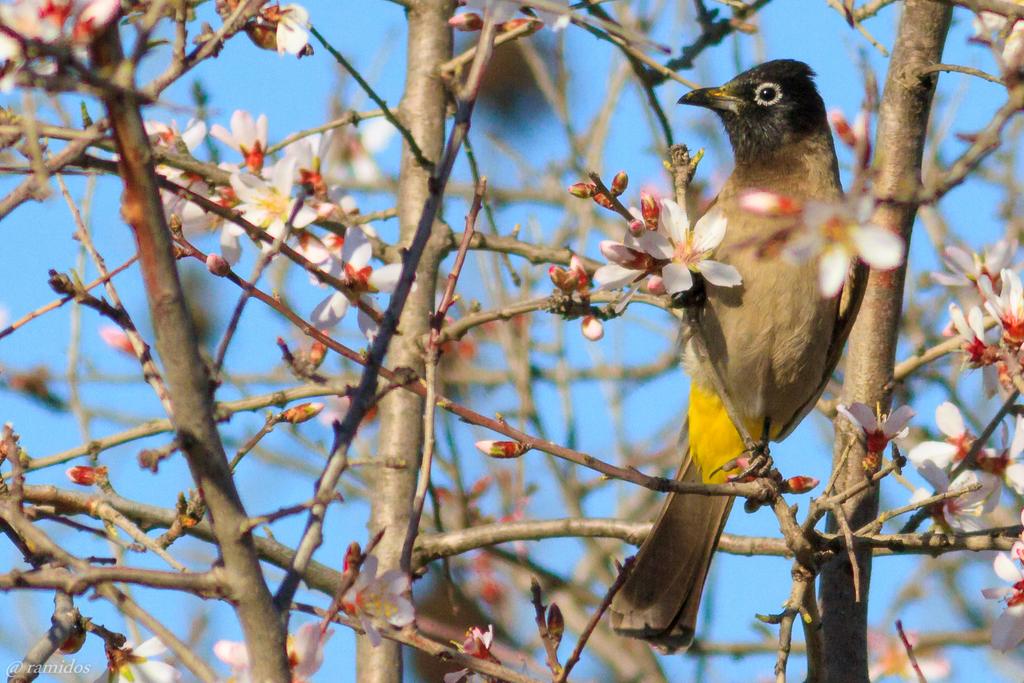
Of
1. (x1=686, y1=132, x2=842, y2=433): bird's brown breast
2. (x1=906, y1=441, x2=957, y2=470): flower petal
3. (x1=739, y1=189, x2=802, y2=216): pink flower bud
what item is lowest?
(x1=739, y1=189, x2=802, y2=216): pink flower bud

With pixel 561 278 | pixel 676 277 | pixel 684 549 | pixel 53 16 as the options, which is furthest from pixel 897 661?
pixel 53 16

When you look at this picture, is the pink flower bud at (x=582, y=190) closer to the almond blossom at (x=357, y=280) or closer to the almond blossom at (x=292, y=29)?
the almond blossom at (x=357, y=280)

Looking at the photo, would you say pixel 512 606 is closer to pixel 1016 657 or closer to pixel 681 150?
pixel 1016 657

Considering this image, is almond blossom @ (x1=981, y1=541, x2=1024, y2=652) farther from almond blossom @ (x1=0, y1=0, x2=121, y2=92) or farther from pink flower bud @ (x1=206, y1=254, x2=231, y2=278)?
almond blossom @ (x1=0, y1=0, x2=121, y2=92)

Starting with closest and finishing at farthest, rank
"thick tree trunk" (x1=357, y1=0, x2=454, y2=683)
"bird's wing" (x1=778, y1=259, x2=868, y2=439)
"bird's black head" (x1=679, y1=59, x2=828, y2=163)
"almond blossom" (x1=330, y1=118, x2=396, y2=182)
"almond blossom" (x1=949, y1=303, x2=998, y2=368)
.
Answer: "almond blossom" (x1=949, y1=303, x2=998, y2=368), "thick tree trunk" (x1=357, y1=0, x2=454, y2=683), "bird's wing" (x1=778, y1=259, x2=868, y2=439), "bird's black head" (x1=679, y1=59, x2=828, y2=163), "almond blossom" (x1=330, y1=118, x2=396, y2=182)

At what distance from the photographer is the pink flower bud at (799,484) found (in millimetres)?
2861

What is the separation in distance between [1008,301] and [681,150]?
2.68 ft

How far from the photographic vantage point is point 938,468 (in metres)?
2.92

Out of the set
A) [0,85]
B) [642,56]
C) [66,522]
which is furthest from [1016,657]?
[0,85]

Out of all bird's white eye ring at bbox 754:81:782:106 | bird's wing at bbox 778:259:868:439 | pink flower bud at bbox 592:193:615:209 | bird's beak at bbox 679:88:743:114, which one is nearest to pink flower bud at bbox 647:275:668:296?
pink flower bud at bbox 592:193:615:209

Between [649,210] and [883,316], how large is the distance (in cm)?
124

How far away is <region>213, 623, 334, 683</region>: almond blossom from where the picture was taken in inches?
80.9

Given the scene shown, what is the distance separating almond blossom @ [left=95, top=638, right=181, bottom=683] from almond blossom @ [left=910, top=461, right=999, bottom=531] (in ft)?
5.62

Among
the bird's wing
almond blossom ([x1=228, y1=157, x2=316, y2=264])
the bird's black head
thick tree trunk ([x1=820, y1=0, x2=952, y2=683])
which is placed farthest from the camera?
the bird's black head
